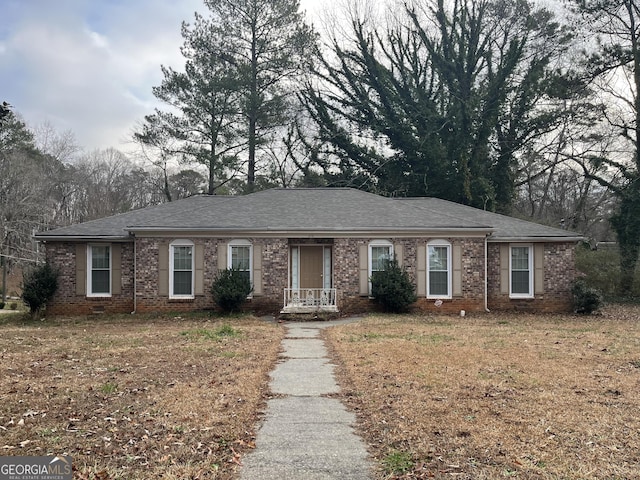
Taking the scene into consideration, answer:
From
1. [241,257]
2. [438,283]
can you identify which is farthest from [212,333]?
[438,283]

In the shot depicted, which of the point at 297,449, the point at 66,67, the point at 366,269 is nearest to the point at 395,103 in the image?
the point at 366,269

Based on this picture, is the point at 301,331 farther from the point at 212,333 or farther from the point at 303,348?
the point at 303,348

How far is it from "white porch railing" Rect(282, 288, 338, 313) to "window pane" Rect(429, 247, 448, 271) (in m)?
3.36

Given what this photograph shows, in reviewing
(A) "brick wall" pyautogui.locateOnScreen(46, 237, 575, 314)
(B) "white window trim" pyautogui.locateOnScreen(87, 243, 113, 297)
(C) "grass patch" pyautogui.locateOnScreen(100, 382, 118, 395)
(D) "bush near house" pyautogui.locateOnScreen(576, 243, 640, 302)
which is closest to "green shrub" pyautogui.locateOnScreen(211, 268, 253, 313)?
(A) "brick wall" pyautogui.locateOnScreen(46, 237, 575, 314)

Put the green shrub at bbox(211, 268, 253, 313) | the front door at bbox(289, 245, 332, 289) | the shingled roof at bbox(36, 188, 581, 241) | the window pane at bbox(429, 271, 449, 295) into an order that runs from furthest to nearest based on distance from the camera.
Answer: the front door at bbox(289, 245, 332, 289)
the window pane at bbox(429, 271, 449, 295)
the shingled roof at bbox(36, 188, 581, 241)
the green shrub at bbox(211, 268, 253, 313)

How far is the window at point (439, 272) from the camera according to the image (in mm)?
18172

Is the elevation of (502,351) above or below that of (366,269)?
below

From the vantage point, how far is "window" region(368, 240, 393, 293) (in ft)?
59.1

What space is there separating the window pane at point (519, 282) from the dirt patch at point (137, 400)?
9.65 m

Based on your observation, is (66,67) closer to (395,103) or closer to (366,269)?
(366,269)

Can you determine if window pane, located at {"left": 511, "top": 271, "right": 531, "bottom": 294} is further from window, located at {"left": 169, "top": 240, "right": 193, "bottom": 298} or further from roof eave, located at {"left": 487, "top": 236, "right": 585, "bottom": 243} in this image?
window, located at {"left": 169, "top": 240, "right": 193, "bottom": 298}

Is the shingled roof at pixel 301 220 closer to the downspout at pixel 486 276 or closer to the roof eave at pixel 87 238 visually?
the roof eave at pixel 87 238

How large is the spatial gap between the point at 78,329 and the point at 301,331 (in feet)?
19.9

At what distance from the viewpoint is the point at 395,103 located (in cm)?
3064
